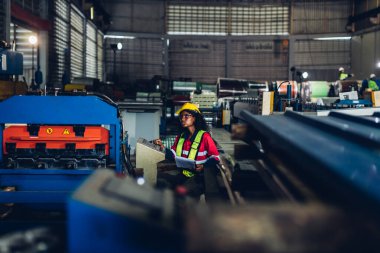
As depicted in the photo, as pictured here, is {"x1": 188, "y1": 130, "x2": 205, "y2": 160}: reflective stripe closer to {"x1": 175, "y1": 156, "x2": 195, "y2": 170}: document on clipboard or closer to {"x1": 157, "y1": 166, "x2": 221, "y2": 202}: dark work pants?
{"x1": 175, "y1": 156, "x2": 195, "y2": 170}: document on clipboard

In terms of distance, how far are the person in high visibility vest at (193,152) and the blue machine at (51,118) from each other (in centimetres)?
89

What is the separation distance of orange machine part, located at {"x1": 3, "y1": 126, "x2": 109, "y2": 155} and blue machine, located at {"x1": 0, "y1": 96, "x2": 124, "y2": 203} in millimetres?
142

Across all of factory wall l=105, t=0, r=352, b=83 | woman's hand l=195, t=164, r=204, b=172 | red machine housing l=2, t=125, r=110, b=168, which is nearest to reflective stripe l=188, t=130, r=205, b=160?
woman's hand l=195, t=164, r=204, b=172

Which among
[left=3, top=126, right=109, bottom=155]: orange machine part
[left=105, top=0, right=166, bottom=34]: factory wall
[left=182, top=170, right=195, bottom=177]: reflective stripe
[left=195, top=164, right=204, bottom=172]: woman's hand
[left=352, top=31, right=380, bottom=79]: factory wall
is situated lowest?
[left=182, top=170, right=195, bottom=177]: reflective stripe

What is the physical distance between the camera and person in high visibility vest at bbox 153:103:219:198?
196 inches

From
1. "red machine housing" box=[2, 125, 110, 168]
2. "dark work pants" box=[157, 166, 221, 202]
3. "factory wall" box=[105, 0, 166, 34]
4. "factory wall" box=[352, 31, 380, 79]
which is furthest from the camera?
"factory wall" box=[105, 0, 166, 34]

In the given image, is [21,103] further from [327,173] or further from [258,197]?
[327,173]

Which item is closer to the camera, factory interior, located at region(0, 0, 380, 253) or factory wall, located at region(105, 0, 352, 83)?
factory interior, located at region(0, 0, 380, 253)

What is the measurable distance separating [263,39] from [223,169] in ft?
62.5

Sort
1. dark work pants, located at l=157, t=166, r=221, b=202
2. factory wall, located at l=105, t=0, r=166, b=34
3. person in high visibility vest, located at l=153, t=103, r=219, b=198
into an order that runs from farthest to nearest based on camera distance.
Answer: factory wall, located at l=105, t=0, r=166, b=34 < person in high visibility vest, located at l=153, t=103, r=219, b=198 < dark work pants, located at l=157, t=166, r=221, b=202

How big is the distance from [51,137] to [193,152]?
156cm

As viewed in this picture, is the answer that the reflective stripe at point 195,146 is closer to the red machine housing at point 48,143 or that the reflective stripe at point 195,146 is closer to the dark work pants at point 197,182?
the dark work pants at point 197,182

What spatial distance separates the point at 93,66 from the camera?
20.0 metres

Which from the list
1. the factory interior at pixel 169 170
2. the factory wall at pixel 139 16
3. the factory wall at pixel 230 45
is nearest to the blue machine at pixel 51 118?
the factory interior at pixel 169 170
